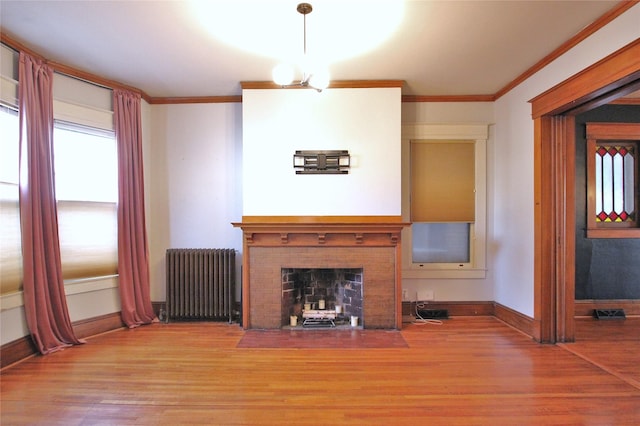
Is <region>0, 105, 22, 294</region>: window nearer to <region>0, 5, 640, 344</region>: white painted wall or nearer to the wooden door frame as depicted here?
<region>0, 5, 640, 344</region>: white painted wall

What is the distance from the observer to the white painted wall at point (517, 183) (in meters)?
3.09

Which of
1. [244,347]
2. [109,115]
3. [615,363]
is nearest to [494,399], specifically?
[615,363]

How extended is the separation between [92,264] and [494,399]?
3848 mm

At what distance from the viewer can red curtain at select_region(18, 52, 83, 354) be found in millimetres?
2746

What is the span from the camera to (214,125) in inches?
160

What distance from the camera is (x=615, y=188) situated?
4219 millimetres

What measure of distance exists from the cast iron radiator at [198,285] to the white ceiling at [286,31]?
200 cm

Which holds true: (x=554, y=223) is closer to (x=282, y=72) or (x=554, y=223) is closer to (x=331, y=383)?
(x=331, y=383)

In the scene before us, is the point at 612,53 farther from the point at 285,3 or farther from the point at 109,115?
the point at 109,115

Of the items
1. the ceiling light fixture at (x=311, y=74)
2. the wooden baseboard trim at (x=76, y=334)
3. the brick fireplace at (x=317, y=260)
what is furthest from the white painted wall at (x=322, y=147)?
the wooden baseboard trim at (x=76, y=334)

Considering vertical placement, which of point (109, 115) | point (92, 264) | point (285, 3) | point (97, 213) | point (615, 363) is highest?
point (285, 3)

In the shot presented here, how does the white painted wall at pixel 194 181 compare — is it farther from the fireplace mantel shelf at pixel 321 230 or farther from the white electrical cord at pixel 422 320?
the white electrical cord at pixel 422 320

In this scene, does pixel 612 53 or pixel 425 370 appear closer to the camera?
pixel 612 53

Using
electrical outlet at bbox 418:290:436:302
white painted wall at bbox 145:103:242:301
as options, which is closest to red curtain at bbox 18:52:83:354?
white painted wall at bbox 145:103:242:301
